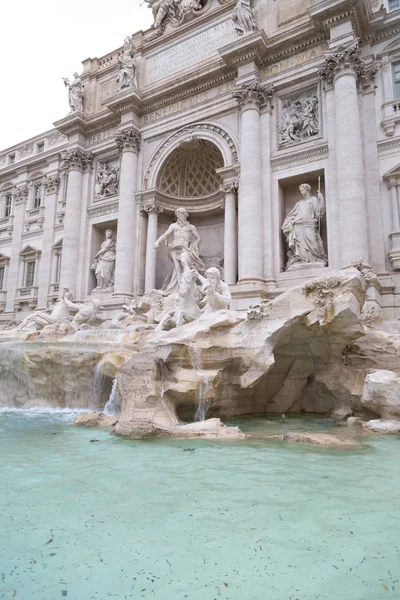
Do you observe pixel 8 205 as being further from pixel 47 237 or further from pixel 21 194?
pixel 47 237

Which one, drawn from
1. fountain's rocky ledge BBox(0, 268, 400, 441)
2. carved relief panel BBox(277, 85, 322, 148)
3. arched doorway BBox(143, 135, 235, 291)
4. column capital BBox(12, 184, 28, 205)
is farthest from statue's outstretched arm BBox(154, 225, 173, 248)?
column capital BBox(12, 184, 28, 205)

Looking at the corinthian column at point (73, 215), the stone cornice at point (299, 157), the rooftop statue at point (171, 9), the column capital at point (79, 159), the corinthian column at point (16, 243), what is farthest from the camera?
the corinthian column at point (16, 243)

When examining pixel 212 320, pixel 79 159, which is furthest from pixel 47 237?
pixel 212 320

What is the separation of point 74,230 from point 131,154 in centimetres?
430

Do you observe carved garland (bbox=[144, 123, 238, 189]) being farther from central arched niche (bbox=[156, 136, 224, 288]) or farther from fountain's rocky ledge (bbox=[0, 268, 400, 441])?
fountain's rocky ledge (bbox=[0, 268, 400, 441])

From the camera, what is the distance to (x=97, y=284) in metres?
18.2

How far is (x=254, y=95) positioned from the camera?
14.2m

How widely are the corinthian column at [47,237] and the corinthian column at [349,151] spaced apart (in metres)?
14.0

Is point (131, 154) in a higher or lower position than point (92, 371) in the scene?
higher

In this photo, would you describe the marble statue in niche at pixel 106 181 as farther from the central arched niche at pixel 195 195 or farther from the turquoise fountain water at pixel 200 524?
the turquoise fountain water at pixel 200 524

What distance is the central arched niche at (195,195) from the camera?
663 inches

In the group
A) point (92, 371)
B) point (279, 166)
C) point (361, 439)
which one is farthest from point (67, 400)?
point (279, 166)

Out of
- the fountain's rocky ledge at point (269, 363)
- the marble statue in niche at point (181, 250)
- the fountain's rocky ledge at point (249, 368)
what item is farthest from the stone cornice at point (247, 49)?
the fountain's rocky ledge at point (269, 363)

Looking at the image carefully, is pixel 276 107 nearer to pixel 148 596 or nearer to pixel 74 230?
pixel 74 230
